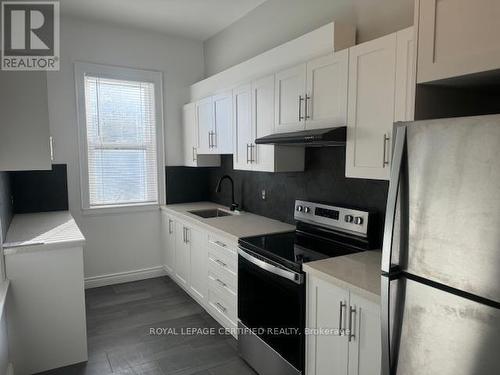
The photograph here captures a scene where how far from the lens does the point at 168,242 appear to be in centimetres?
403

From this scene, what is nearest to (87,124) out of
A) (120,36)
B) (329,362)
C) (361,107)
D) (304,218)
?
(120,36)

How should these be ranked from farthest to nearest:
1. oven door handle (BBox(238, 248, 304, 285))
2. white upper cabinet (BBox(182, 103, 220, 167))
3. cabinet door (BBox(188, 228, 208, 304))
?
white upper cabinet (BBox(182, 103, 220, 167)) → cabinet door (BBox(188, 228, 208, 304)) → oven door handle (BBox(238, 248, 304, 285))

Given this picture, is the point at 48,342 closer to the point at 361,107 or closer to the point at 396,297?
the point at 396,297

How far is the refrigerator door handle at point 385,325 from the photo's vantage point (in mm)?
1236

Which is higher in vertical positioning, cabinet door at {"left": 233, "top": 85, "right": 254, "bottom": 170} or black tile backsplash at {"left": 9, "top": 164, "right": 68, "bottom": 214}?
cabinet door at {"left": 233, "top": 85, "right": 254, "bottom": 170}

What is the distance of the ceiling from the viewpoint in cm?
321

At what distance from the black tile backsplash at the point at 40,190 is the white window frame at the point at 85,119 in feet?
0.64

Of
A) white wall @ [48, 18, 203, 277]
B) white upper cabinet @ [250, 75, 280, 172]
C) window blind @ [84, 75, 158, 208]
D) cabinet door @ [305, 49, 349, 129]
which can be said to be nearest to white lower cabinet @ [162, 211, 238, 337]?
white wall @ [48, 18, 203, 277]

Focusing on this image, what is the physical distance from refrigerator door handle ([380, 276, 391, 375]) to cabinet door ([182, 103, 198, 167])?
2986 millimetres

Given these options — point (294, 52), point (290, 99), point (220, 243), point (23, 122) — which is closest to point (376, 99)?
point (290, 99)

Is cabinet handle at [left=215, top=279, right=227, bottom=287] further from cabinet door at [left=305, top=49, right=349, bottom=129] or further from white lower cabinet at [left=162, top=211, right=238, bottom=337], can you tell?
cabinet door at [left=305, top=49, right=349, bottom=129]

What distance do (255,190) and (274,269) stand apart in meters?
1.50

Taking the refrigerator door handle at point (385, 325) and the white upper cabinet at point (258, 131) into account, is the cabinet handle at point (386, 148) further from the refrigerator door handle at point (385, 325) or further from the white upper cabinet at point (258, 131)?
the white upper cabinet at point (258, 131)

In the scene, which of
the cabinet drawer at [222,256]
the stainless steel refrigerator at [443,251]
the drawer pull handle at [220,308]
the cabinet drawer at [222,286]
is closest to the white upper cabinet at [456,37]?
the stainless steel refrigerator at [443,251]
